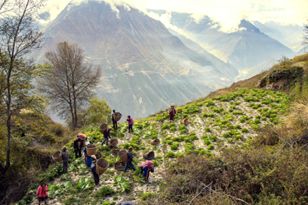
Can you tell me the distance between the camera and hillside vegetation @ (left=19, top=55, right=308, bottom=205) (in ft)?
39.2

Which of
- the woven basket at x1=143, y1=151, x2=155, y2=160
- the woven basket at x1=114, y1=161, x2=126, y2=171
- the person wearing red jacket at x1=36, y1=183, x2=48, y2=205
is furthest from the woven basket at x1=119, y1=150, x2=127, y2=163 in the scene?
the person wearing red jacket at x1=36, y1=183, x2=48, y2=205

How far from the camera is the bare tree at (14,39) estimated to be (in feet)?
76.5

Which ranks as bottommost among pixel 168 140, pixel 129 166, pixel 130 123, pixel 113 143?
pixel 129 166

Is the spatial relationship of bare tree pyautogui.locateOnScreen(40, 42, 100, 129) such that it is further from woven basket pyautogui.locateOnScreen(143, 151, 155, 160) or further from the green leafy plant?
the green leafy plant

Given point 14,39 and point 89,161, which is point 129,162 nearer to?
point 89,161

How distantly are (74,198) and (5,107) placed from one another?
10350 mm

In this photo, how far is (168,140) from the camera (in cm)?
2664

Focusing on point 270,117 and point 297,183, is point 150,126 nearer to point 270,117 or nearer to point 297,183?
point 270,117

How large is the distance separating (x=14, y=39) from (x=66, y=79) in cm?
2572

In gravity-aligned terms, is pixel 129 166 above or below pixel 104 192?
above

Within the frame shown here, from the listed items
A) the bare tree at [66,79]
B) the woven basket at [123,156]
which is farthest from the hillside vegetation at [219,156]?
the bare tree at [66,79]

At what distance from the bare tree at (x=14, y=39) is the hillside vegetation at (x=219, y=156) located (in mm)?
6141

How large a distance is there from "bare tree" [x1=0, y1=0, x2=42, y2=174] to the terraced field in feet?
20.3

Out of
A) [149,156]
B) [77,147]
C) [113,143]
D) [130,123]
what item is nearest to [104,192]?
[149,156]
